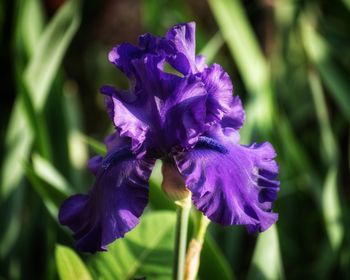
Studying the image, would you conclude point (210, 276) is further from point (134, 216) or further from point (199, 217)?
point (134, 216)

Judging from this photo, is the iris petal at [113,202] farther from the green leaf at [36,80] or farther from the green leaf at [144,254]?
the green leaf at [36,80]

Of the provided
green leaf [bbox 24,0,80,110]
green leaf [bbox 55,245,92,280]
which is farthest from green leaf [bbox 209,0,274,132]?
A: green leaf [bbox 55,245,92,280]

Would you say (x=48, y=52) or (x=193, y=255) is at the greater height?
(x=48, y=52)

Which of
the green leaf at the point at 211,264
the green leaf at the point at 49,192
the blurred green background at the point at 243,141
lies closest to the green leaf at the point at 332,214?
the blurred green background at the point at 243,141

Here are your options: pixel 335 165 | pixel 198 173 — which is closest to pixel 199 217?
pixel 198 173

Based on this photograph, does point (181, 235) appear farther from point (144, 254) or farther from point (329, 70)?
point (329, 70)

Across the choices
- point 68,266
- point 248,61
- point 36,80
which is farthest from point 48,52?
point 68,266

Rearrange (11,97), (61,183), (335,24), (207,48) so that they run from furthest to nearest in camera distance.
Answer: (335,24) → (11,97) → (207,48) → (61,183)

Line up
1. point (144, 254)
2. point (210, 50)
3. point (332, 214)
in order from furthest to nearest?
1. point (210, 50)
2. point (332, 214)
3. point (144, 254)
